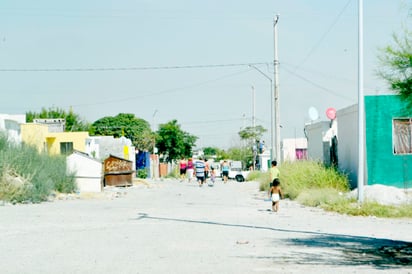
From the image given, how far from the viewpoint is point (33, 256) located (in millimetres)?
11977

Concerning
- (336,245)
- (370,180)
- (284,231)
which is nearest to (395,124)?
(370,180)

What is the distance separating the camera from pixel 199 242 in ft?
45.7

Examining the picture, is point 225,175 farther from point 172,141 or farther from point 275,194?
point 172,141

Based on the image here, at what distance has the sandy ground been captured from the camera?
428 inches

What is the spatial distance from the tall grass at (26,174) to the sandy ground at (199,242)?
133 inches

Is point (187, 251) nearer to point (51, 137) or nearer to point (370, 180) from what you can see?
point (370, 180)

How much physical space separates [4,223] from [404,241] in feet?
34.9

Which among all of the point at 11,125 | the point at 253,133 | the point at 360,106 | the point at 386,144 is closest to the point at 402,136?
the point at 386,144

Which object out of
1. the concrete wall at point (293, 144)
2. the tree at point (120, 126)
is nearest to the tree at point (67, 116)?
the tree at point (120, 126)

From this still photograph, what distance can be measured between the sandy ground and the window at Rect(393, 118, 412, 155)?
6.98 m

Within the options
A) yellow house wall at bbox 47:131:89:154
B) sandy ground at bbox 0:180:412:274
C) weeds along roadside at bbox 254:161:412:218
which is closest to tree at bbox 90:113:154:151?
yellow house wall at bbox 47:131:89:154

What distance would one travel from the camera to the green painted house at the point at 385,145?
27.3 m

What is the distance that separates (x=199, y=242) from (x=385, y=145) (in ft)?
51.2

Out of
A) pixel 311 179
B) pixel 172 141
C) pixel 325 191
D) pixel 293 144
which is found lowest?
pixel 325 191
